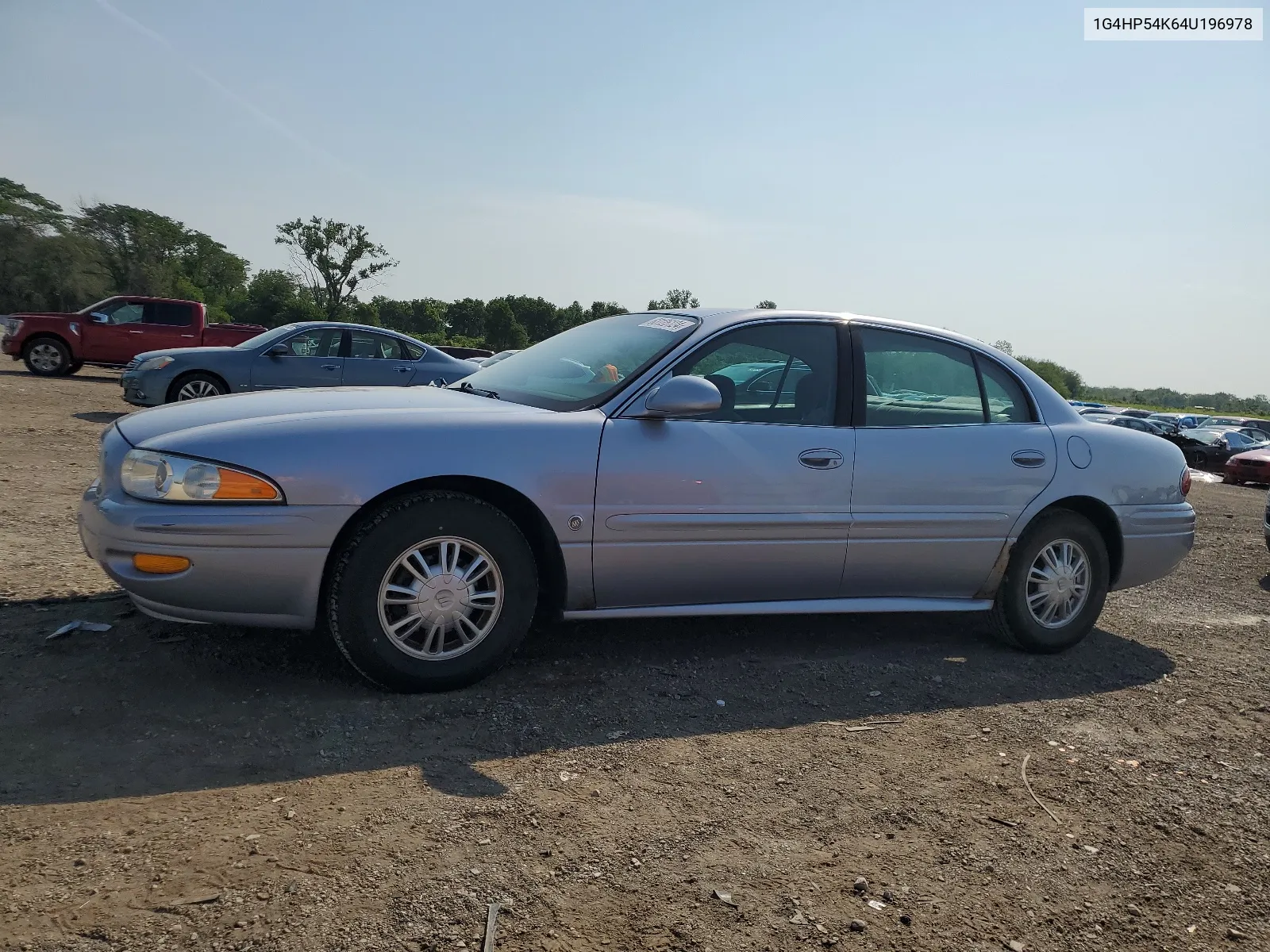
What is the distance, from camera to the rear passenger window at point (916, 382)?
4371 millimetres

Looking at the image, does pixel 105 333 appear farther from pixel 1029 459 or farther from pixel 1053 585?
pixel 1053 585

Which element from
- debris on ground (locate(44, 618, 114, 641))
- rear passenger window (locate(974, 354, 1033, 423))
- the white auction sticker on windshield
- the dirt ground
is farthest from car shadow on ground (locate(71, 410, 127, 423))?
rear passenger window (locate(974, 354, 1033, 423))

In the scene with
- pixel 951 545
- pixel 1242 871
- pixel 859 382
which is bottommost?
pixel 1242 871

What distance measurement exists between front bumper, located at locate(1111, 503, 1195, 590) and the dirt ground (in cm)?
52

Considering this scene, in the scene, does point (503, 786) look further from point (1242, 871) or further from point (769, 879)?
point (1242, 871)

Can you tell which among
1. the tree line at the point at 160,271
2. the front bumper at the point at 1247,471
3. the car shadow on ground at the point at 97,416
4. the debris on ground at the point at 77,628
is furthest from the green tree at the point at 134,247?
the debris on ground at the point at 77,628

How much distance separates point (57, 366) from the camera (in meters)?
18.2

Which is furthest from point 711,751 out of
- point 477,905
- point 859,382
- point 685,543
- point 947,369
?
point 947,369

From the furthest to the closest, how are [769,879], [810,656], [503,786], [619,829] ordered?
[810,656] → [503,786] → [619,829] → [769,879]

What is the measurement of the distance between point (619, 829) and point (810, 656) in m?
1.88

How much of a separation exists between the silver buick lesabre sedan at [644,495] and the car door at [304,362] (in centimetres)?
853

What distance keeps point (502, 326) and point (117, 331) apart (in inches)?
2956

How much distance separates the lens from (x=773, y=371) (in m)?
4.23

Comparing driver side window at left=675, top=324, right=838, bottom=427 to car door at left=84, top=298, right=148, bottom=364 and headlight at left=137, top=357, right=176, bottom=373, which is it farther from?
car door at left=84, top=298, right=148, bottom=364
